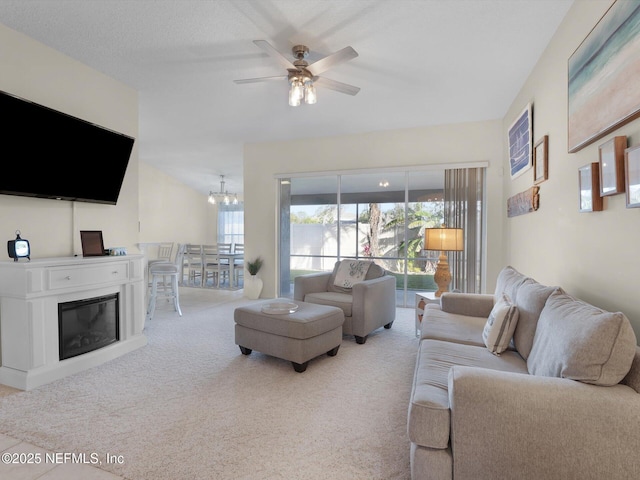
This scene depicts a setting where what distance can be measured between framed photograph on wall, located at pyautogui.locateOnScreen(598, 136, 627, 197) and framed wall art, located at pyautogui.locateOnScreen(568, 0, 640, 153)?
87 mm

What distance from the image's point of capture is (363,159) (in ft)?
17.2

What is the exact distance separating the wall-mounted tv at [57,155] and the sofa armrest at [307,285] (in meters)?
2.13

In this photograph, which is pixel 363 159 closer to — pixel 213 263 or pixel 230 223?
pixel 213 263

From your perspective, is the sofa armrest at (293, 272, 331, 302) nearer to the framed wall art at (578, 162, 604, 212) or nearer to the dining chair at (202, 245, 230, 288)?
the framed wall art at (578, 162, 604, 212)

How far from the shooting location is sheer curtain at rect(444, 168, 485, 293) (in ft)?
15.4

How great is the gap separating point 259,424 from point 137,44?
10.6ft

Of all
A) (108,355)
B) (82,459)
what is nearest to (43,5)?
(108,355)

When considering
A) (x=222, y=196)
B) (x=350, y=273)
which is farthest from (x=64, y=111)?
(x=222, y=196)

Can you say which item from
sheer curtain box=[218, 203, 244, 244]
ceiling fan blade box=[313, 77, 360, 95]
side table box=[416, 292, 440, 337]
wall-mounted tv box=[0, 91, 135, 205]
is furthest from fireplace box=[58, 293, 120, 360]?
sheer curtain box=[218, 203, 244, 244]

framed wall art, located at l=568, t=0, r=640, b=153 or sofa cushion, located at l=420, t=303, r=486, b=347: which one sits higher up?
framed wall art, located at l=568, t=0, r=640, b=153

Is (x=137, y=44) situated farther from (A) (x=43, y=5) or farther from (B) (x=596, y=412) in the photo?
(B) (x=596, y=412)

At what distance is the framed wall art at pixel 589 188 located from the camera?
6.05 feet

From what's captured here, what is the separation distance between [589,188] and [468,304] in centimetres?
134

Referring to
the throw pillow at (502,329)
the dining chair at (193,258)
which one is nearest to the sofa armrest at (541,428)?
the throw pillow at (502,329)
